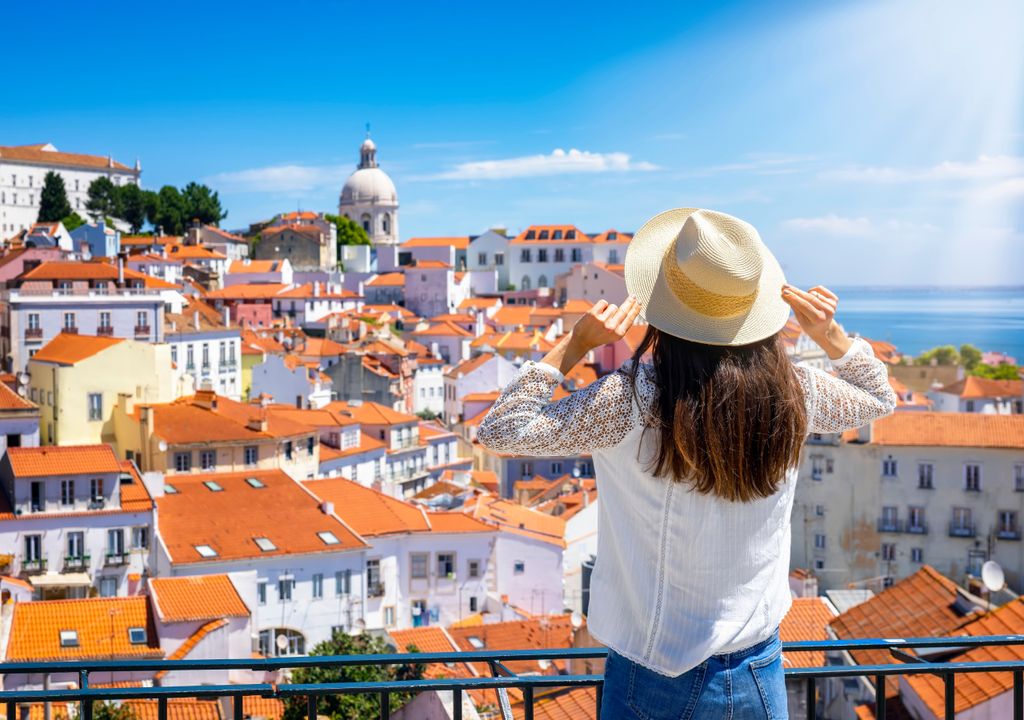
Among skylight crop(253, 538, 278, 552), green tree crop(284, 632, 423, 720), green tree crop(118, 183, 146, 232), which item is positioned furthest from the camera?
green tree crop(118, 183, 146, 232)

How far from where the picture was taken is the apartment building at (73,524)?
752 inches

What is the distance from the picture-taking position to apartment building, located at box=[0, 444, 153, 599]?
1909 cm

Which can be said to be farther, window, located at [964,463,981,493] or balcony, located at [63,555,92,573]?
window, located at [964,463,981,493]

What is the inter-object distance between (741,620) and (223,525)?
19257mm

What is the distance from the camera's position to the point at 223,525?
2028cm

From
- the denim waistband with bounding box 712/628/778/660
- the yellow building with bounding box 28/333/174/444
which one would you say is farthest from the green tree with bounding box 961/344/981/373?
the denim waistband with bounding box 712/628/778/660

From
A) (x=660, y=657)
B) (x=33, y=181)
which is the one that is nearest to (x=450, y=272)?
(x=33, y=181)

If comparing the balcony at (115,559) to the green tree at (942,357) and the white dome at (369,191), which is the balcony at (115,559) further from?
the white dome at (369,191)

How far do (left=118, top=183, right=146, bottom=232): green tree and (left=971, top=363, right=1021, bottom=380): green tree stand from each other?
5073 centimetres

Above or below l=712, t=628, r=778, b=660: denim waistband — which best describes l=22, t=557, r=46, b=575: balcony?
below

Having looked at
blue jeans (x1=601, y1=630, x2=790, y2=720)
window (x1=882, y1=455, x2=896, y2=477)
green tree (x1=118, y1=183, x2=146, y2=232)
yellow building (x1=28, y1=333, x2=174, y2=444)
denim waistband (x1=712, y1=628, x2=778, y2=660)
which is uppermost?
green tree (x1=118, y1=183, x2=146, y2=232)

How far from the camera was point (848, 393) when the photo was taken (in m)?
2.17

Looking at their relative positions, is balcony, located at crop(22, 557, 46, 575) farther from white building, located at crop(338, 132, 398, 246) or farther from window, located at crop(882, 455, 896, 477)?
white building, located at crop(338, 132, 398, 246)

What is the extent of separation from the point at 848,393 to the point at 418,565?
20.7 m
